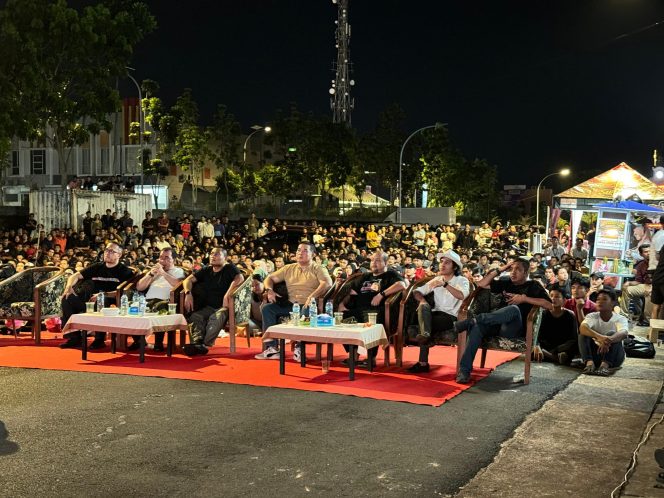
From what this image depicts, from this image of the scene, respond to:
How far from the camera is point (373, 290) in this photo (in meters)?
9.32

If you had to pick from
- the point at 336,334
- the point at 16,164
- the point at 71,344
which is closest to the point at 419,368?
the point at 336,334

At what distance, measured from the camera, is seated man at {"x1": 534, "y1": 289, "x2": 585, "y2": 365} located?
30.0 ft

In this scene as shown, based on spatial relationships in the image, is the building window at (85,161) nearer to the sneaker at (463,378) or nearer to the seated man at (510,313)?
the seated man at (510,313)

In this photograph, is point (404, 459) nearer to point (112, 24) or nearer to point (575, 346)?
point (575, 346)

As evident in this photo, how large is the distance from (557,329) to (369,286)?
7.72ft

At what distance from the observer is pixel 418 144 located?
53.4 m

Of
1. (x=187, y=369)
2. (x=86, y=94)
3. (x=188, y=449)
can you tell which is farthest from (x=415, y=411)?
(x=86, y=94)

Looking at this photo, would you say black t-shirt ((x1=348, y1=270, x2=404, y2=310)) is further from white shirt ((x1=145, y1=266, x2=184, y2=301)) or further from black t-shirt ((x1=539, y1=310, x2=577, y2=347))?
white shirt ((x1=145, y1=266, x2=184, y2=301))

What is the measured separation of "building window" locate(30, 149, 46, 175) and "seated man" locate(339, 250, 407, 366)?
49.5 meters

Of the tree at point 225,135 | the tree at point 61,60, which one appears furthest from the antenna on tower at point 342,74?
the tree at point 61,60

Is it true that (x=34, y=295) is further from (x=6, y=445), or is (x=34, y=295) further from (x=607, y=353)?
(x=607, y=353)

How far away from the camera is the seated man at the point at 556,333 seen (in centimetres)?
914

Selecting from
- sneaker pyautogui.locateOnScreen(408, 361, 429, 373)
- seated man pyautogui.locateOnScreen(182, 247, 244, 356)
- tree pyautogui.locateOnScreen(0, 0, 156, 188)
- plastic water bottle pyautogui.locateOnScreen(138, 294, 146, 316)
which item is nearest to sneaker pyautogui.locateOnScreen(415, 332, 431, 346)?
sneaker pyautogui.locateOnScreen(408, 361, 429, 373)

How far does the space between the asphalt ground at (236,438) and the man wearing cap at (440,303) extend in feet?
3.07
